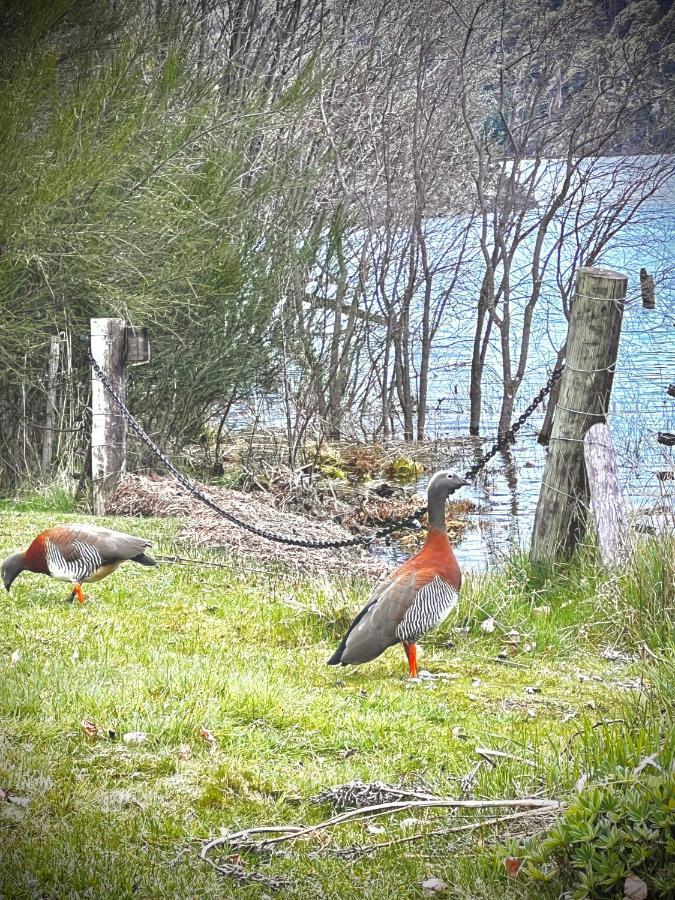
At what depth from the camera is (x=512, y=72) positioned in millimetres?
12625

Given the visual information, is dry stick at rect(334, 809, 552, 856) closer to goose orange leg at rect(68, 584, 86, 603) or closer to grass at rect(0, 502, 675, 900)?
grass at rect(0, 502, 675, 900)

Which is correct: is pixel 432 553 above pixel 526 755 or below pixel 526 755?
above

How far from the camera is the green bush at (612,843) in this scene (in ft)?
6.77

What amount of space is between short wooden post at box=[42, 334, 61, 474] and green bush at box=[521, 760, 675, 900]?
7519 millimetres

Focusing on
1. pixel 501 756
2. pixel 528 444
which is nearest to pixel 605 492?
pixel 501 756

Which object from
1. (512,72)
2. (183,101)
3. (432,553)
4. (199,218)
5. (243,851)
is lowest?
(243,851)

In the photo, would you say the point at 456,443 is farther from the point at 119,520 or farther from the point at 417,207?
the point at 119,520

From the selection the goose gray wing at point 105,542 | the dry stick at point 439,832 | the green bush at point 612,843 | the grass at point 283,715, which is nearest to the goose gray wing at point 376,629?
the grass at point 283,715

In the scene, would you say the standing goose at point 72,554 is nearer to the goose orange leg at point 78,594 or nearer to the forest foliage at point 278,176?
the goose orange leg at point 78,594

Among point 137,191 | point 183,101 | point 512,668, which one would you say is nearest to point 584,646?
point 512,668

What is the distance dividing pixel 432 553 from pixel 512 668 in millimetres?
863

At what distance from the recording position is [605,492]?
5176 millimetres

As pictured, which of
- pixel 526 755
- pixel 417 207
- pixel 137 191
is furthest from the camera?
pixel 417 207

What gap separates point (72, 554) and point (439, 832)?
281 centimetres
